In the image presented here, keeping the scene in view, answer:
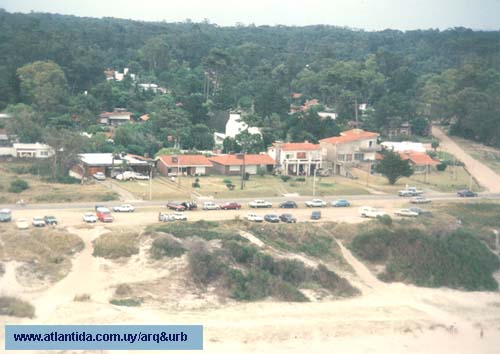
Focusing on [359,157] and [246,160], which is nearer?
[246,160]

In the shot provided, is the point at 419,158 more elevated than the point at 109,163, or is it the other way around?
the point at 419,158

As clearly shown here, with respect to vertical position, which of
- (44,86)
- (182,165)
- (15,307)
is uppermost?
(44,86)

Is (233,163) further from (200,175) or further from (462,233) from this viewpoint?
A: (462,233)

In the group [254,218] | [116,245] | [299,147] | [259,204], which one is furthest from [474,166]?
[116,245]

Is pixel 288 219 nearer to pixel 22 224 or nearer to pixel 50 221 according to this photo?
pixel 50 221

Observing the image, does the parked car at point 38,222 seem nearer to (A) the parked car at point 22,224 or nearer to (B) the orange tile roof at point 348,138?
(A) the parked car at point 22,224
